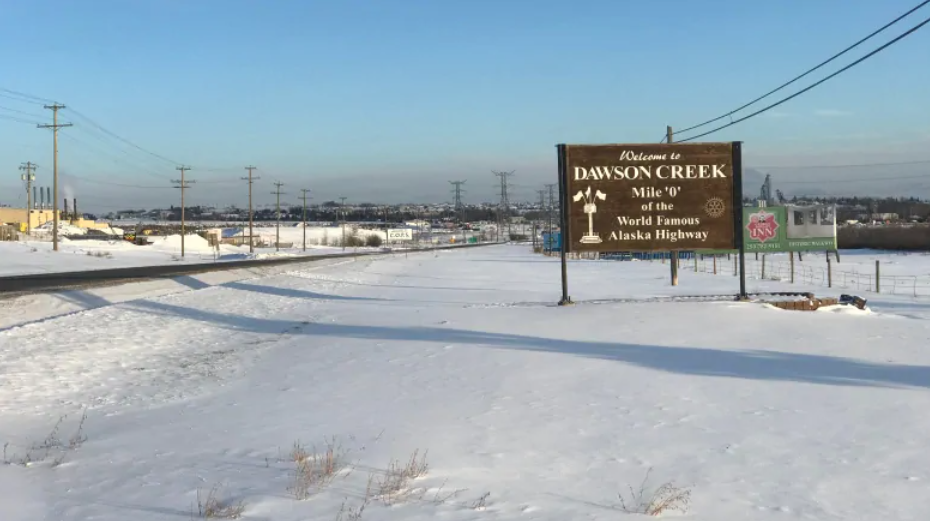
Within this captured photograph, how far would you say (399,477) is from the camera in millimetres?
6715

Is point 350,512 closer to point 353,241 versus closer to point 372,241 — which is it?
point 353,241

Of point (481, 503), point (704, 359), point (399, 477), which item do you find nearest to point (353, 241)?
point (704, 359)

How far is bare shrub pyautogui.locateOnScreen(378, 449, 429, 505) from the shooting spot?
20.7 feet

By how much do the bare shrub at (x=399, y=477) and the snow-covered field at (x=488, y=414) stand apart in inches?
1.2

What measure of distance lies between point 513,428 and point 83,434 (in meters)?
4.81

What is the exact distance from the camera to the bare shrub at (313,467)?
21.2 ft

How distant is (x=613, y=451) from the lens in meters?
7.63

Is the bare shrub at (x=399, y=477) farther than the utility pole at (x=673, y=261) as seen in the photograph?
No

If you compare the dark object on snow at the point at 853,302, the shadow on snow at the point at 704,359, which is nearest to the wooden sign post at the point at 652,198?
the dark object on snow at the point at 853,302

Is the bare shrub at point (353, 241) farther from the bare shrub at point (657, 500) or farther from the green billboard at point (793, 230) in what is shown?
the bare shrub at point (657, 500)

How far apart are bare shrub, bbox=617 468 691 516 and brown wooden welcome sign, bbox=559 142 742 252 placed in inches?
582

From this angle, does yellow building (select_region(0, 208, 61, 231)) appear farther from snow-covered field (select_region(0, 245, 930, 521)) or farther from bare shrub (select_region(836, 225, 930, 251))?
snow-covered field (select_region(0, 245, 930, 521))

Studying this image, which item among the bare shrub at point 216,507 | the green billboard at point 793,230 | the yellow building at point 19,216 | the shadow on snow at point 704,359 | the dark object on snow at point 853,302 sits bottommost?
the bare shrub at point 216,507

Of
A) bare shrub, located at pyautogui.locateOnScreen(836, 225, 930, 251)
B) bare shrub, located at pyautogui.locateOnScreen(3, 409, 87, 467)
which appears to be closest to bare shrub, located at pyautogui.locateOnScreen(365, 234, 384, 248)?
bare shrub, located at pyautogui.locateOnScreen(836, 225, 930, 251)
